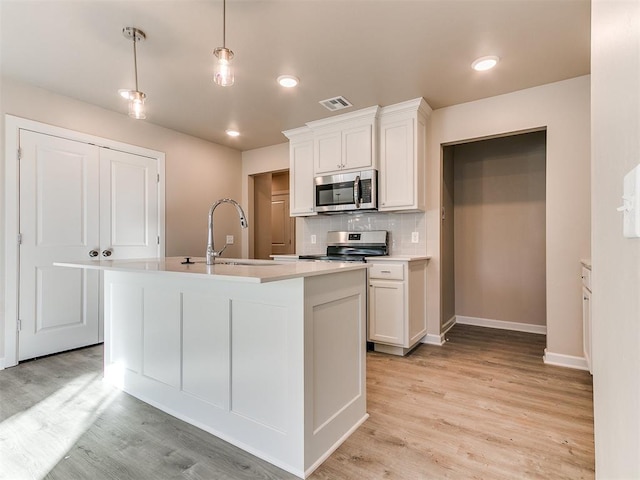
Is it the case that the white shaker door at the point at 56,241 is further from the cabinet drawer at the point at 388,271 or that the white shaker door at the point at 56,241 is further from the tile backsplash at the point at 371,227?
the cabinet drawer at the point at 388,271

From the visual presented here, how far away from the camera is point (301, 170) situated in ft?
13.4

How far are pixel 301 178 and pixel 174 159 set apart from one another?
1589 mm

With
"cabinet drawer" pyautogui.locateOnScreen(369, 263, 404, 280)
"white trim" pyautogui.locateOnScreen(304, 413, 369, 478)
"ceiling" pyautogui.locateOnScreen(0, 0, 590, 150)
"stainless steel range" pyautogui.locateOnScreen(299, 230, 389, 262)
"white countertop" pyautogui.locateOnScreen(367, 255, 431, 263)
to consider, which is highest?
"ceiling" pyautogui.locateOnScreen(0, 0, 590, 150)

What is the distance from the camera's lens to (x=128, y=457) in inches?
64.8

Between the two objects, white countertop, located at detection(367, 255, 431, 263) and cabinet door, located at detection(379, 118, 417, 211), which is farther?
cabinet door, located at detection(379, 118, 417, 211)

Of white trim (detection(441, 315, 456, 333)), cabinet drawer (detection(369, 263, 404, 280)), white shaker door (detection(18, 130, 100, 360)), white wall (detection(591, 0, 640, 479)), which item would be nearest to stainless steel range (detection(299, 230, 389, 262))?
cabinet drawer (detection(369, 263, 404, 280))

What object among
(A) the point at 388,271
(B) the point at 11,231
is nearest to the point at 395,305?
(A) the point at 388,271

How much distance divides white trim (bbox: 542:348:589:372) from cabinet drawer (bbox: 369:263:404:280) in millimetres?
1409

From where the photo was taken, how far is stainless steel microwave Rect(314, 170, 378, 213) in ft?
11.5

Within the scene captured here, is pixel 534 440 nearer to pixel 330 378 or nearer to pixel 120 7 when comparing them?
pixel 330 378

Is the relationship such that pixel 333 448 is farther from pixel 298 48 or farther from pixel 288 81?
pixel 288 81

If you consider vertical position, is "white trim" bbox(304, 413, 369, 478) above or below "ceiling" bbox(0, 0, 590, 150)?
below

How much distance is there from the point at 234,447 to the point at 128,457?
0.50 meters

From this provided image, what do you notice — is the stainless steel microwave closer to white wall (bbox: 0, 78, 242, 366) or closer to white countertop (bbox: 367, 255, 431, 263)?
white countertop (bbox: 367, 255, 431, 263)
